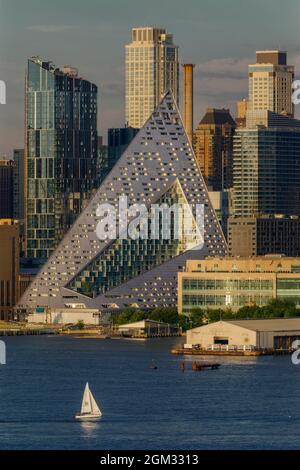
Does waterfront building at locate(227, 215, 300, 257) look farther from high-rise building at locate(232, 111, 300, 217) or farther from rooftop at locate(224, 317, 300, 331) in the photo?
rooftop at locate(224, 317, 300, 331)

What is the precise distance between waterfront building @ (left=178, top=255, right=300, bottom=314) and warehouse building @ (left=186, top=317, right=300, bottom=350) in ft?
27.4

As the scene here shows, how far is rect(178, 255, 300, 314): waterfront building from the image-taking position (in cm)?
5425

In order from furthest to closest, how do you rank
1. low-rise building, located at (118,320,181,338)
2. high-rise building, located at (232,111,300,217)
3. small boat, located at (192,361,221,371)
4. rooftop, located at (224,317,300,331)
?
high-rise building, located at (232,111,300,217), low-rise building, located at (118,320,181,338), rooftop, located at (224,317,300,331), small boat, located at (192,361,221,371)

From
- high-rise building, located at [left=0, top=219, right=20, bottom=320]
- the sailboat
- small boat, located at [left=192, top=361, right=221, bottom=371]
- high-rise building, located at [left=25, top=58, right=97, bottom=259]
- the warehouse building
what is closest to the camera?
the sailboat

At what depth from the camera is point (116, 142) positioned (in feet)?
280

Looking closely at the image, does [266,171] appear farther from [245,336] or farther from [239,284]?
[245,336]

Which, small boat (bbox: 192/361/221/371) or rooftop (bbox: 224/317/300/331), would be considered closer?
small boat (bbox: 192/361/221/371)

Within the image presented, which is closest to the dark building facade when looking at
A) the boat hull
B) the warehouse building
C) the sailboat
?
the warehouse building

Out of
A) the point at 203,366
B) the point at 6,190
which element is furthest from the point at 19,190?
the point at 203,366

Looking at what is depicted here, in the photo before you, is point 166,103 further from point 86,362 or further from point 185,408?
point 185,408

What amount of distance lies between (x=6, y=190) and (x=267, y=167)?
1192 cm

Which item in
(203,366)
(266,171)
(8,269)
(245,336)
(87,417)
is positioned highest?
(266,171)

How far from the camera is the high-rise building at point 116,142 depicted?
83.2 m
